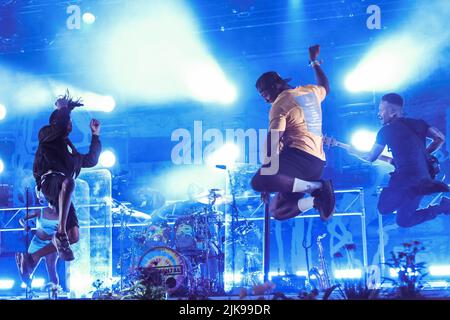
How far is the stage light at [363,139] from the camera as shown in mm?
6352

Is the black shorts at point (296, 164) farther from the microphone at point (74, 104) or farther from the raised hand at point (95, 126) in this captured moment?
the microphone at point (74, 104)

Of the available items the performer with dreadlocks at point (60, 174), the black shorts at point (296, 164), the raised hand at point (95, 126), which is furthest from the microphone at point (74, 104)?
the black shorts at point (296, 164)

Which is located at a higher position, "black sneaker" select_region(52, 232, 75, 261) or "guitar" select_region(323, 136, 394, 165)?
"guitar" select_region(323, 136, 394, 165)

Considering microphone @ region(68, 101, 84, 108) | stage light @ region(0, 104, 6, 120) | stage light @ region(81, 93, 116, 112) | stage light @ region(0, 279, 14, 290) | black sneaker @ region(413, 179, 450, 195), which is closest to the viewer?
black sneaker @ region(413, 179, 450, 195)

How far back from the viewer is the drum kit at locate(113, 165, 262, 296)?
6121 millimetres

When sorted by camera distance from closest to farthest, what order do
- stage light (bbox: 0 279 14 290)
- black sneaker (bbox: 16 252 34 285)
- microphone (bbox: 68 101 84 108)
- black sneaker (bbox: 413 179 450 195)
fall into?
black sneaker (bbox: 413 179 450 195), black sneaker (bbox: 16 252 34 285), microphone (bbox: 68 101 84 108), stage light (bbox: 0 279 14 290)

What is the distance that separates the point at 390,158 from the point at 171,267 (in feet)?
8.03

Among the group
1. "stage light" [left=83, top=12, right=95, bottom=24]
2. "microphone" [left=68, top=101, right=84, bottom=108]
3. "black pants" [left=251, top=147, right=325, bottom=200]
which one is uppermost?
"stage light" [left=83, top=12, right=95, bottom=24]

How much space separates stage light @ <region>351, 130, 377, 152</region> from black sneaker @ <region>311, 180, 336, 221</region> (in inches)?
23.2

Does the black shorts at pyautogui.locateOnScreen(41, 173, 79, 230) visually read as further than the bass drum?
Yes

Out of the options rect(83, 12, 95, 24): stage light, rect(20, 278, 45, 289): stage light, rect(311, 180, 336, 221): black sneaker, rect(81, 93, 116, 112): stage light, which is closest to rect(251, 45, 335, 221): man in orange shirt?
rect(311, 180, 336, 221): black sneaker

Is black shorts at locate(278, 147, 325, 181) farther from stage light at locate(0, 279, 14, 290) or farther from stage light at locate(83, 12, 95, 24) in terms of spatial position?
stage light at locate(0, 279, 14, 290)

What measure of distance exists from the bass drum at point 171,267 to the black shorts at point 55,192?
903 mm

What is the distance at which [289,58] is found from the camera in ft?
21.1
